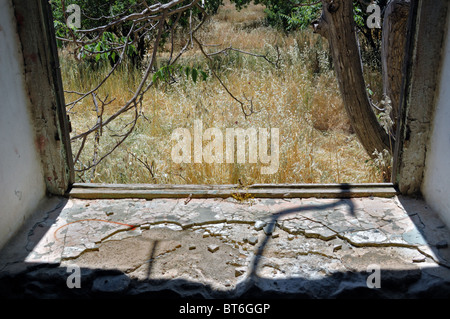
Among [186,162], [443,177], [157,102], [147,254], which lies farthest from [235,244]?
[157,102]

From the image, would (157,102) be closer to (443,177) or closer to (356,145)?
(356,145)

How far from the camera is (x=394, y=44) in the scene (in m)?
3.49

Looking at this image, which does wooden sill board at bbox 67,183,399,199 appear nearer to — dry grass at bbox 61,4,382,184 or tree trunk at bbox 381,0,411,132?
dry grass at bbox 61,4,382,184

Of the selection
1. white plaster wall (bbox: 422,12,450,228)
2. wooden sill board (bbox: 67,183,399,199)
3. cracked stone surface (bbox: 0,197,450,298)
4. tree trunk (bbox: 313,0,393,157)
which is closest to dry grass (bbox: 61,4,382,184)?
tree trunk (bbox: 313,0,393,157)

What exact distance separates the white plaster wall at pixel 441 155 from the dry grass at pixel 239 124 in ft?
3.66

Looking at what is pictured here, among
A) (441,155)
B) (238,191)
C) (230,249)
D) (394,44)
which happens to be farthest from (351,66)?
(230,249)

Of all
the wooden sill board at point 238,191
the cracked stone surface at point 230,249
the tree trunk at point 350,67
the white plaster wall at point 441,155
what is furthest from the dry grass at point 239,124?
the white plaster wall at point 441,155

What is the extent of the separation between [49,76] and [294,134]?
7.49ft

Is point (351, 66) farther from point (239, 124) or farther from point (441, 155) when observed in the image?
point (441, 155)

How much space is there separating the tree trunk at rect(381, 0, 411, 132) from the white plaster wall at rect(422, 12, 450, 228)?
111cm

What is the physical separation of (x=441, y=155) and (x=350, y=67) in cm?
150

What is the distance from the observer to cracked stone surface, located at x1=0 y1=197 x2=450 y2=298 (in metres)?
1.68

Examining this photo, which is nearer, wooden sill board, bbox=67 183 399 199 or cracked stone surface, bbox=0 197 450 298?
cracked stone surface, bbox=0 197 450 298
